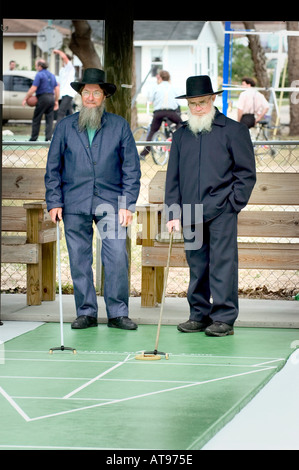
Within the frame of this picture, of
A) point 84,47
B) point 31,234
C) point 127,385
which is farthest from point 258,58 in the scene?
point 127,385

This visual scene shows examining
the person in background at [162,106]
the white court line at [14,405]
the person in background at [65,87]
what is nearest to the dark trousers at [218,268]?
the white court line at [14,405]

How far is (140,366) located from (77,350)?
0.74 metres

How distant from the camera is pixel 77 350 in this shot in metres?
7.87

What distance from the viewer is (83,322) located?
8.83m

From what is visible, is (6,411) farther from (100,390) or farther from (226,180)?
(226,180)

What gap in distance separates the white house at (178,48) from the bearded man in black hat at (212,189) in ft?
115

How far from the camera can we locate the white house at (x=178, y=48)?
4581cm

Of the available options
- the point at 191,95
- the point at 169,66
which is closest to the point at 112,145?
the point at 191,95

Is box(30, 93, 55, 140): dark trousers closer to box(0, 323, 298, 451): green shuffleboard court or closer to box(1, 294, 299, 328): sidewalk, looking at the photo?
box(1, 294, 299, 328): sidewalk

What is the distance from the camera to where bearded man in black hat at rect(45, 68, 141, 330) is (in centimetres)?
870

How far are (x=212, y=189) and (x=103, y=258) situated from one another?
1.13 m

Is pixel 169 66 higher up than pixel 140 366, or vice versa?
pixel 169 66

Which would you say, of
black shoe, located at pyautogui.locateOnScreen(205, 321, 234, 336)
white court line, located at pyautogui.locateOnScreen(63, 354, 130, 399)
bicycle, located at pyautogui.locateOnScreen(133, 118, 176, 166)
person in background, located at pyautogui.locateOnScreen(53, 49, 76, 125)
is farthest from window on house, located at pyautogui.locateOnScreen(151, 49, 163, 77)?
white court line, located at pyautogui.locateOnScreen(63, 354, 130, 399)

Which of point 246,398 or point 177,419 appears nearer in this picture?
point 177,419
